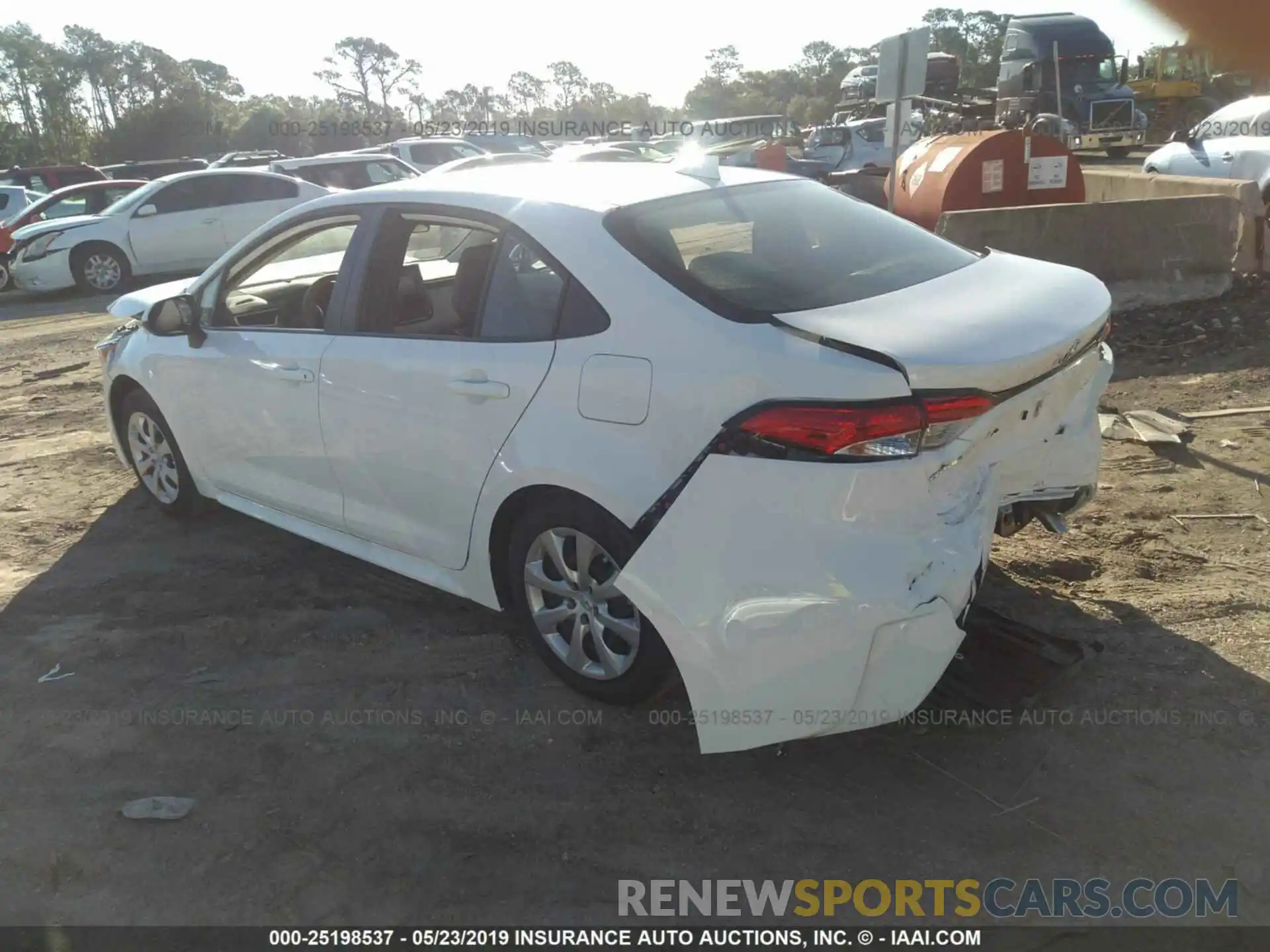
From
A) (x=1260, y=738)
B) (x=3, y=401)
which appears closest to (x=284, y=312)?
(x=1260, y=738)

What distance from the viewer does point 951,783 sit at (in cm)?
307

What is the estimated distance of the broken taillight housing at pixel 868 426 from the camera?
8.69 ft

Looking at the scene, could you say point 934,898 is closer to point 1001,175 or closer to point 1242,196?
point 1242,196

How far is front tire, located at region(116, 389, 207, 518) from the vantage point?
16.9ft

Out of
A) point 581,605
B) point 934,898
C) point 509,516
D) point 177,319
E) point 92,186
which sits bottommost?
point 934,898

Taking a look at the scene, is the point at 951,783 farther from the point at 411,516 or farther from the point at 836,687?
the point at 411,516

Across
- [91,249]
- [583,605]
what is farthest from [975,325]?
[91,249]

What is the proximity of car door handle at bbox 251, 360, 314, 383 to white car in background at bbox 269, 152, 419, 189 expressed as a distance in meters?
13.0

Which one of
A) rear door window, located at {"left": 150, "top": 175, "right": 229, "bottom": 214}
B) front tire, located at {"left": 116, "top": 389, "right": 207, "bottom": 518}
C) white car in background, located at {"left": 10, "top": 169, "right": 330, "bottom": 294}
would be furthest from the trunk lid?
rear door window, located at {"left": 150, "top": 175, "right": 229, "bottom": 214}

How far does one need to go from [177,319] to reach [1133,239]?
7099 mm

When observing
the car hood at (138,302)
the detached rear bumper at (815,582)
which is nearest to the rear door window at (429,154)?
the car hood at (138,302)

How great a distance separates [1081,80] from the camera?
91.0 feet

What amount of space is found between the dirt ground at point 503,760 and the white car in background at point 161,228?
444 inches

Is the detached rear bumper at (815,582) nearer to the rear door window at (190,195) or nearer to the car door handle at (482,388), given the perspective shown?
the car door handle at (482,388)
